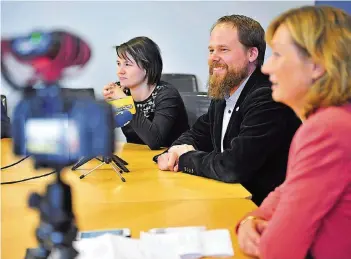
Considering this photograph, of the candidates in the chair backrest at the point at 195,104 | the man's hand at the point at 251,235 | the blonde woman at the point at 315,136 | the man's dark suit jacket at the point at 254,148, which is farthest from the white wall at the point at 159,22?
the blonde woman at the point at 315,136

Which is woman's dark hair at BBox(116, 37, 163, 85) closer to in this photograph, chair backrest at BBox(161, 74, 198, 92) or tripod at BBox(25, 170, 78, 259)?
chair backrest at BBox(161, 74, 198, 92)

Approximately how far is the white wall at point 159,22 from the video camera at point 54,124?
3571mm

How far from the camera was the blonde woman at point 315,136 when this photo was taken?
2.80 ft

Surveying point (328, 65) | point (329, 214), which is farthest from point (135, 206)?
point (328, 65)

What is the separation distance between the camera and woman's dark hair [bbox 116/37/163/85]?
7.72 feet

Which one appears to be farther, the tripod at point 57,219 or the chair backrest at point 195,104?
the chair backrest at point 195,104

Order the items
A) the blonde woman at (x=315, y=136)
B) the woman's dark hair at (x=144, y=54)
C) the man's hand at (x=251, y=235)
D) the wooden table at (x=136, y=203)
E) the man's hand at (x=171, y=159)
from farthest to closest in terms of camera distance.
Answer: the woman's dark hair at (x=144, y=54) → the man's hand at (x=171, y=159) → the wooden table at (x=136, y=203) → the man's hand at (x=251, y=235) → the blonde woman at (x=315, y=136)

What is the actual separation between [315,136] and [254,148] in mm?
684

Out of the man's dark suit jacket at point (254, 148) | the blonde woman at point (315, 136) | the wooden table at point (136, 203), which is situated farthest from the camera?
the man's dark suit jacket at point (254, 148)

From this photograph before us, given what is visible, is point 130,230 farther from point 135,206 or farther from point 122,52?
point 122,52

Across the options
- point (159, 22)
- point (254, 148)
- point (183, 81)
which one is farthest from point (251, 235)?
point (159, 22)

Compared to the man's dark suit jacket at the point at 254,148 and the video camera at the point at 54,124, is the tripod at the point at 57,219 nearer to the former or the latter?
the video camera at the point at 54,124

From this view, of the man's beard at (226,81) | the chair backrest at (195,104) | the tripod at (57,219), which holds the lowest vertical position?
the chair backrest at (195,104)

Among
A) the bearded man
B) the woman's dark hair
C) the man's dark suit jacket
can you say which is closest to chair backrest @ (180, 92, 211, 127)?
the woman's dark hair
